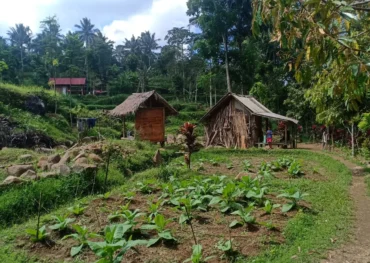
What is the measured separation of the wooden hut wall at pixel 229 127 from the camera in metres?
21.3

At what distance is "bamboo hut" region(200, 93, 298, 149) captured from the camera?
20.9 metres

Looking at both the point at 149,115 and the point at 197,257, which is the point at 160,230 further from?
the point at 149,115

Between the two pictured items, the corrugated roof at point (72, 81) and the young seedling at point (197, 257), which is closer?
the young seedling at point (197, 257)

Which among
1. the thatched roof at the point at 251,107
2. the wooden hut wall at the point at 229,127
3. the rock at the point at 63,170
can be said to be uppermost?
the thatched roof at the point at 251,107

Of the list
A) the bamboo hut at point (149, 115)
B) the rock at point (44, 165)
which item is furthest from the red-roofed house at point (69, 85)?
the rock at point (44, 165)

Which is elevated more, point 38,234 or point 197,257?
point 197,257

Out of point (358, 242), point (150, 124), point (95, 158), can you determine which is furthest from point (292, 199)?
point (150, 124)

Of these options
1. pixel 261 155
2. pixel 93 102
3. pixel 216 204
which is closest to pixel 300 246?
pixel 216 204

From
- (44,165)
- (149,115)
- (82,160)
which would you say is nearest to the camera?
(44,165)

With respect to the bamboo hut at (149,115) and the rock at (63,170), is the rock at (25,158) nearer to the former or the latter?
the rock at (63,170)

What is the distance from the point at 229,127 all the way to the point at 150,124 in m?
5.45

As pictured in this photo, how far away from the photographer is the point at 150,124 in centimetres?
1984

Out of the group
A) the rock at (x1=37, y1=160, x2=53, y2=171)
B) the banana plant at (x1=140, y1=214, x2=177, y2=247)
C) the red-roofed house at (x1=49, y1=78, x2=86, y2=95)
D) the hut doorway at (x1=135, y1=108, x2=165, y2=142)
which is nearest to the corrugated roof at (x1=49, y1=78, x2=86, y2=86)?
the red-roofed house at (x1=49, y1=78, x2=86, y2=95)

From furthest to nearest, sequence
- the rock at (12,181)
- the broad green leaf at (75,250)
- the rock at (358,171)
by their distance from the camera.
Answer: the rock at (358,171) → the rock at (12,181) → the broad green leaf at (75,250)
